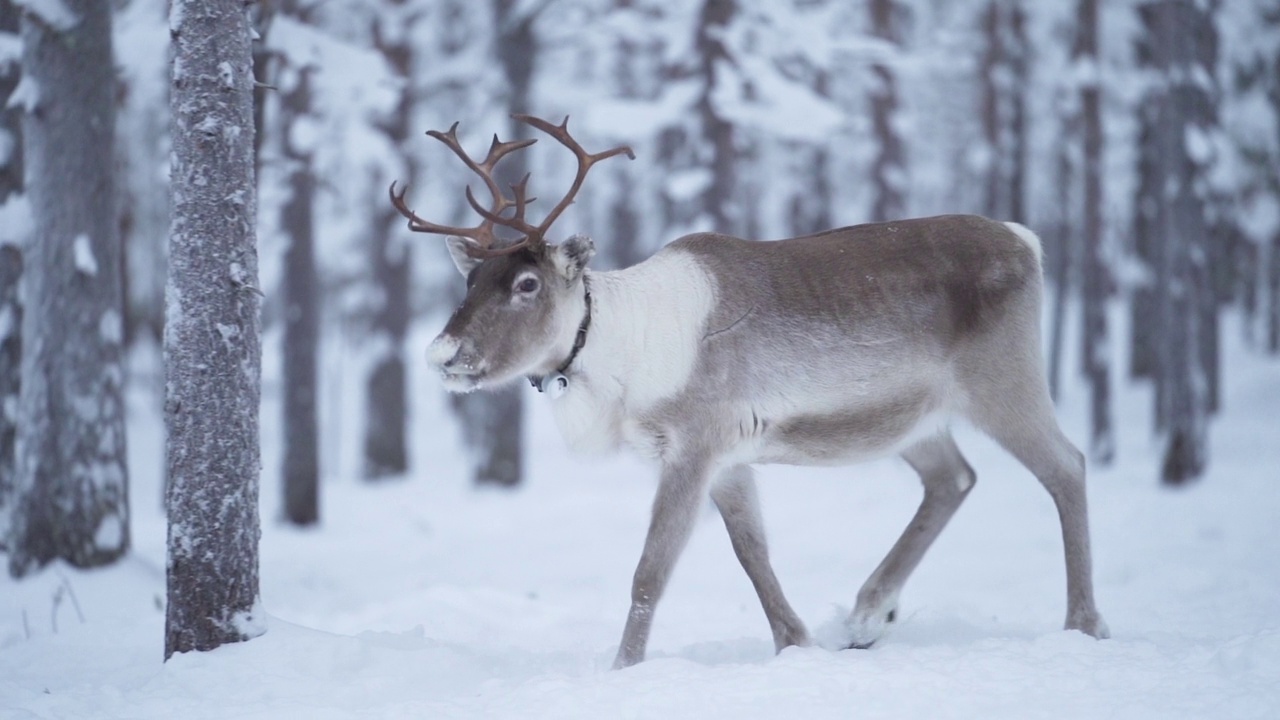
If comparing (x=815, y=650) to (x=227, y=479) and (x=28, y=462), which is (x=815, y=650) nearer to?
(x=227, y=479)

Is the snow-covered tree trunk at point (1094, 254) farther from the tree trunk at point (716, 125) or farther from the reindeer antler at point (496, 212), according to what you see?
the reindeer antler at point (496, 212)

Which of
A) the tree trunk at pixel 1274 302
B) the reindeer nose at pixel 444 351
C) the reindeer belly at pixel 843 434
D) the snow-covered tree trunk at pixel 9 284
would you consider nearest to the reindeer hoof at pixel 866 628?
the reindeer belly at pixel 843 434

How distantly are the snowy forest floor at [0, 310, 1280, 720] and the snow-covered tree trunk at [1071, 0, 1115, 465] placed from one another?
69cm

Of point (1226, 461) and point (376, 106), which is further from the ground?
point (376, 106)

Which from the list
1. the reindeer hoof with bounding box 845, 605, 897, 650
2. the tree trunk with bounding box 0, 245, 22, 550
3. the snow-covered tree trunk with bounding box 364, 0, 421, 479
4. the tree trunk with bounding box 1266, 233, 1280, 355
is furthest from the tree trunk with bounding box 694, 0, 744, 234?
the tree trunk with bounding box 1266, 233, 1280, 355

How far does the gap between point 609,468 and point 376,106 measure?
→ 7000 mm

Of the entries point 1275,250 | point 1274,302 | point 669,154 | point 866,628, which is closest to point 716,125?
point 669,154

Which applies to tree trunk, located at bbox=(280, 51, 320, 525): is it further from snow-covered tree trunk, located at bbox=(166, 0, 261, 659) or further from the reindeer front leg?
the reindeer front leg

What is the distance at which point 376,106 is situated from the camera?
9062 millimetres

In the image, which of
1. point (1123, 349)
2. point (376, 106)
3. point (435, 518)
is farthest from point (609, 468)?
point (1123, 349)

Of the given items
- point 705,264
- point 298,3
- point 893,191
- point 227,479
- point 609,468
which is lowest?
point 609,468

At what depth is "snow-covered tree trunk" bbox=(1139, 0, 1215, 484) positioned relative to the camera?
10.3 m

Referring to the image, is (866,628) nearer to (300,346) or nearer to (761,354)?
(761,354)

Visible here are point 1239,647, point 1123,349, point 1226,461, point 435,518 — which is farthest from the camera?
point 1123,349
